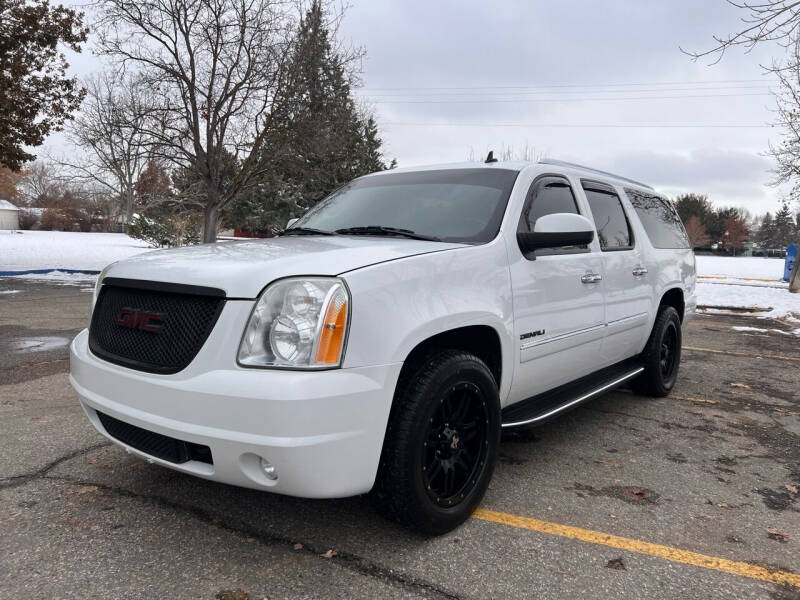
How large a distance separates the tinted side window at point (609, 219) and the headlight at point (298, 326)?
8.10 feet

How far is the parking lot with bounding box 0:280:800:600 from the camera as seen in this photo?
225cm

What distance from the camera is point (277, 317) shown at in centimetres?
220

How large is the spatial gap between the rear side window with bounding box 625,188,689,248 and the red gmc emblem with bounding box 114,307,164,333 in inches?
153

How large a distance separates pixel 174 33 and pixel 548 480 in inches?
616

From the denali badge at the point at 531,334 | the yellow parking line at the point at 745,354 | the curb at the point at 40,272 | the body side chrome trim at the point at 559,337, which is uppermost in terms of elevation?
the denali badge at the point at 531,334

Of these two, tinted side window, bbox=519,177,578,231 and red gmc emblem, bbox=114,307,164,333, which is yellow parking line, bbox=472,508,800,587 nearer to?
tinted side window, bbox=519,177,578,231

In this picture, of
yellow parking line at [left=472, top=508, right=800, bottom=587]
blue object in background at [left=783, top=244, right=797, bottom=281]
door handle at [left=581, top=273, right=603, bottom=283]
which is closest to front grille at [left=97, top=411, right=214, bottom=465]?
yellow parking line at [left=472, top=508, right=800, bottom=587]

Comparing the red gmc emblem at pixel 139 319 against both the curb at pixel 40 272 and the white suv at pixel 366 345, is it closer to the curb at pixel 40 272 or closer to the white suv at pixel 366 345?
the white suv at pixel 366 345

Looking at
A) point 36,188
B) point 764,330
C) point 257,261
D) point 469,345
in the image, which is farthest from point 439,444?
point 36,188

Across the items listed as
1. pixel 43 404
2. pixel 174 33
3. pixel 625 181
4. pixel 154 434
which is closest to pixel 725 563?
pixel 154 434

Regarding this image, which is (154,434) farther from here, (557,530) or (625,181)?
(625,181)

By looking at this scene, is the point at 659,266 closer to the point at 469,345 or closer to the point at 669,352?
the point at 669,352

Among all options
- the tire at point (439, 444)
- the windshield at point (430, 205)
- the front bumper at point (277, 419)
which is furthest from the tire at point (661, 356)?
the front bumper at point (277, 419)

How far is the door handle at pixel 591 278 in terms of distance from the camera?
11.9 ft
